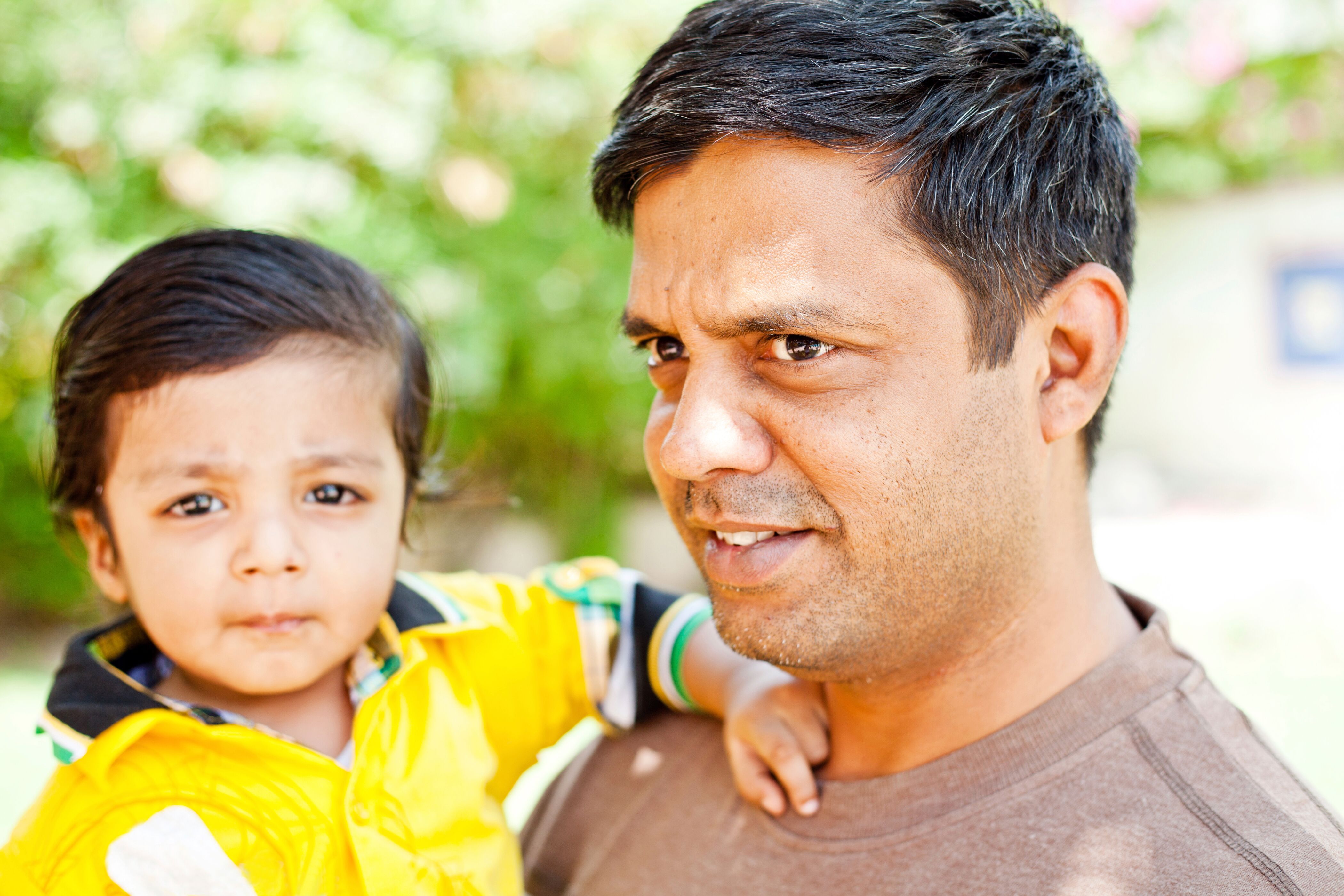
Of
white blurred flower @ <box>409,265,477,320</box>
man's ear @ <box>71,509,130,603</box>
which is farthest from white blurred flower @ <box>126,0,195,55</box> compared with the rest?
man's ear @ <box>71,509,130,603</box>

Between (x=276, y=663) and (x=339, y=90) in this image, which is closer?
(x=276, y=663)

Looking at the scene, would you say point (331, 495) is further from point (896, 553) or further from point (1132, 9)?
point (1132, 9)

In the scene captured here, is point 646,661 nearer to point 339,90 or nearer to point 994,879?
point 994,879

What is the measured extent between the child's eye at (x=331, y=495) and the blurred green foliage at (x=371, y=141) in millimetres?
2599

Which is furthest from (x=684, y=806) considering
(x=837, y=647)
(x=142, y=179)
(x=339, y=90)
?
(x=142, y=179)

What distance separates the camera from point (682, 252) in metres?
1.64

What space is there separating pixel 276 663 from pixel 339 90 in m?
3.90

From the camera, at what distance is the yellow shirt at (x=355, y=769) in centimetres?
164

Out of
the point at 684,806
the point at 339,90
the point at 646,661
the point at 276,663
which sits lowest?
the point at 684,806

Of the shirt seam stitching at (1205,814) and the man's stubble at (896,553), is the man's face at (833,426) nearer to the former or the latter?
the man's stubble at (896,553)

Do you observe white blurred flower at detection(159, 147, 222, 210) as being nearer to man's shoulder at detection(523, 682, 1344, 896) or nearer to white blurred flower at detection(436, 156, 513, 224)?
white blurred flower at detection(436, 156, 513, 224)

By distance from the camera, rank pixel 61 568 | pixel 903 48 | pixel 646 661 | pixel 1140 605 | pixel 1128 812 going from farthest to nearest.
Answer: pixel 61 568, pixel 646 661, pixel 1140 605, pixel 903 48, pixel 1128 812

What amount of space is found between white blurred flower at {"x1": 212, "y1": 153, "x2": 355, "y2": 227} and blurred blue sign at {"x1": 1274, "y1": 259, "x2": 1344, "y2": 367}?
658cm

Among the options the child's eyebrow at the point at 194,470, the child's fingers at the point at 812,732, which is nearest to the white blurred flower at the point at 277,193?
the child's eyebrow at the point at 194,470
